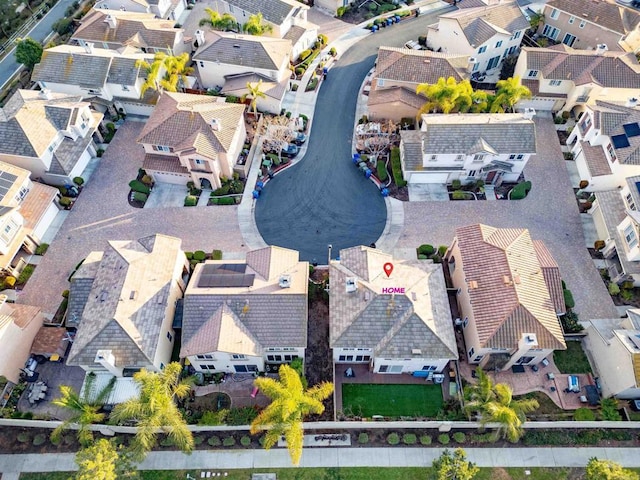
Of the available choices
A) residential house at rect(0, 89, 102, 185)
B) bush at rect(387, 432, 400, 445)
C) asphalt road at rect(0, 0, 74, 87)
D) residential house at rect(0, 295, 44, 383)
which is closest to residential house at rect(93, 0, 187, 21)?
asphalt road at rect(0, 0, 74, 87)

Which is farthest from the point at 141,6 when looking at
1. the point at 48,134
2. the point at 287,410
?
the point at 287,410

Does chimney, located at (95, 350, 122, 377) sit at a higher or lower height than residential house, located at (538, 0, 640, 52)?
lower

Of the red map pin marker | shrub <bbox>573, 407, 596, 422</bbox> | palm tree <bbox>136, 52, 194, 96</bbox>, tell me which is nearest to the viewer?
shrub <bbox>573, 407, 596, 422</bbox>

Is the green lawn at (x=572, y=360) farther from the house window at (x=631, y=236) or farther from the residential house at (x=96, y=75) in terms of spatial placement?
the residential house at (x=96, y=75)

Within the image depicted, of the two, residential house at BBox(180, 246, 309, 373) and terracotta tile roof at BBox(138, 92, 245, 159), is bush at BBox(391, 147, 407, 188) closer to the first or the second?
terracotta tile roof at BBox(138, 92, 245, 159)

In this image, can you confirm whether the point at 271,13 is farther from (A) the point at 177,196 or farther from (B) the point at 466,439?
(B) the point at 466,439

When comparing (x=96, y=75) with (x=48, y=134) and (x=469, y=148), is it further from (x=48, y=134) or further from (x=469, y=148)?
(x=469, y=148)

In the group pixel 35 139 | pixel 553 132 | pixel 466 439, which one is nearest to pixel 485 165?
pixel 553 132
